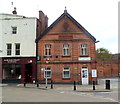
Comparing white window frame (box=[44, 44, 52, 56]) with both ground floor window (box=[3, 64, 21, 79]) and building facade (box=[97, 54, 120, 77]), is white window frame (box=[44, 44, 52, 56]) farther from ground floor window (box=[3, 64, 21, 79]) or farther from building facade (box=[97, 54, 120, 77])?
building facade (box=[97, 54, 120, 77])

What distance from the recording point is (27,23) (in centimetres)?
3262

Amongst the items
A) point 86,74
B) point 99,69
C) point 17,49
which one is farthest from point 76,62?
point 99,69

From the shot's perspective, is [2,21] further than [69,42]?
Yes

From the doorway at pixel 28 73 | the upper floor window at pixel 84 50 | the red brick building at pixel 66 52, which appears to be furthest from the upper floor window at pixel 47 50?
the upper floor window at pixel 84 50

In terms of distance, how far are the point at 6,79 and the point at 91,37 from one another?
14.1m

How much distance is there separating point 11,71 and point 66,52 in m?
8.99

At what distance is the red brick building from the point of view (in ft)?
99.7

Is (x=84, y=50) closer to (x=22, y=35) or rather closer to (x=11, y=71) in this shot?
(x=22, y=35)

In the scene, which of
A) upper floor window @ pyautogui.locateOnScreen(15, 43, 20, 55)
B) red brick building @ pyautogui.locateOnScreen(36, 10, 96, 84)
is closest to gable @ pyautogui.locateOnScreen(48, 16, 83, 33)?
red brick building @ pyautogui.locateOnScreen(36, 10, 96, 84)

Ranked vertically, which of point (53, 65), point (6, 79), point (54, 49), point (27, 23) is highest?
point (27, 23)

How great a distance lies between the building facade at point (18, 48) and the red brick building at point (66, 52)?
1359 millimetres

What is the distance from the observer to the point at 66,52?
31.2 m

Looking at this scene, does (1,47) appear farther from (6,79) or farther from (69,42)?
(69,42)

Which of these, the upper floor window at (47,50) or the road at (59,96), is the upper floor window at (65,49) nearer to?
the upper floor window at (47,50)
